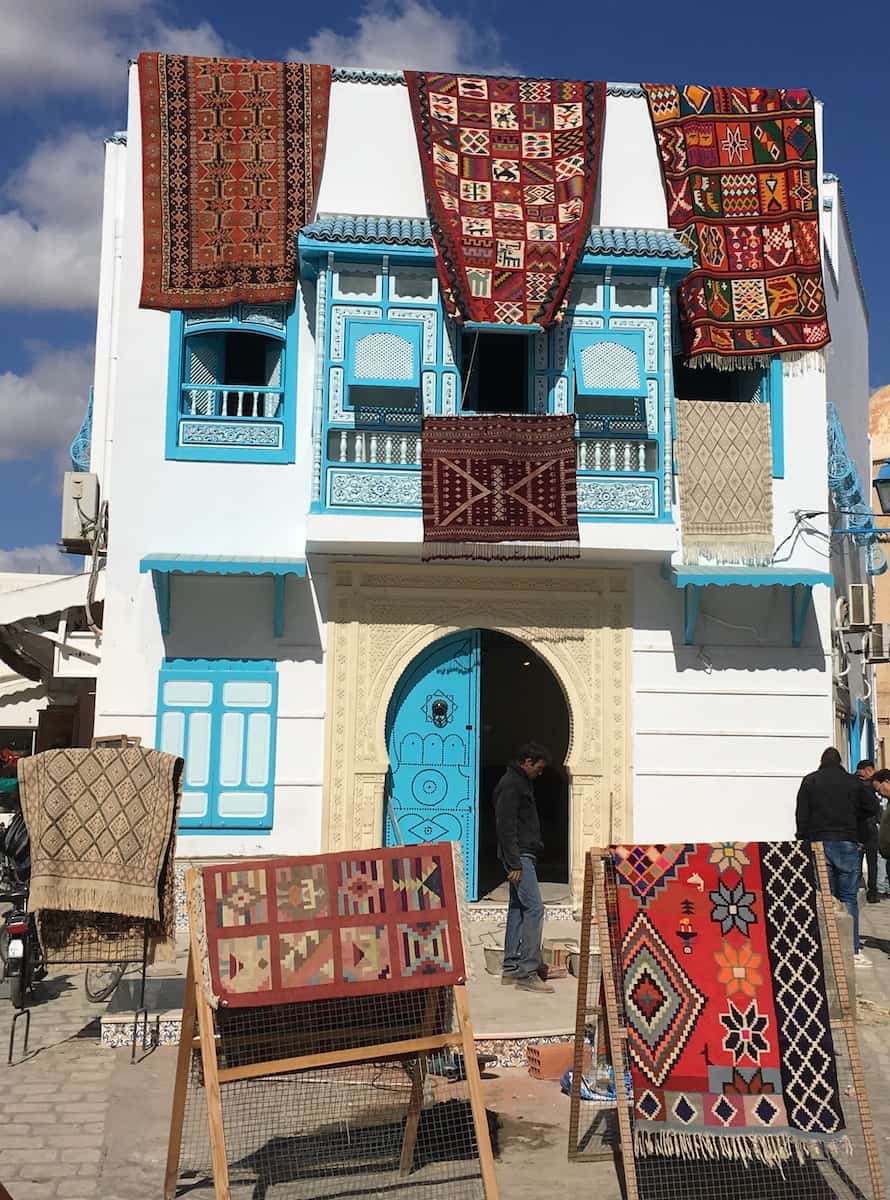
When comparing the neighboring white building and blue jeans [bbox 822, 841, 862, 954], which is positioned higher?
the neighboring white building

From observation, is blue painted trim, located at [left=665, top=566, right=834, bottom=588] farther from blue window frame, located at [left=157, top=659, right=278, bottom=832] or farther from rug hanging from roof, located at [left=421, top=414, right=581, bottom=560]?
blue window frame, located at [left=157, top=659, right=278, bottom=832]

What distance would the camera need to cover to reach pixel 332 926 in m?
4.72

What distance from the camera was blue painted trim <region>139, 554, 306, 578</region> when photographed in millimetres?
10422

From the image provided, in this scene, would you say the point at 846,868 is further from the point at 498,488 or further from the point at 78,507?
the point at 78,507

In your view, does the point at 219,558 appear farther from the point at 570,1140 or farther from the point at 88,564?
the point at 570,1140

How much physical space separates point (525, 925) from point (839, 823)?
2519 millimetres

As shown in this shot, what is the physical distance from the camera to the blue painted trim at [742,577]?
10.8m

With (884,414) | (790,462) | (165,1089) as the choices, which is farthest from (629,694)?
(884,414)

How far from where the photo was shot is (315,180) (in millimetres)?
11234

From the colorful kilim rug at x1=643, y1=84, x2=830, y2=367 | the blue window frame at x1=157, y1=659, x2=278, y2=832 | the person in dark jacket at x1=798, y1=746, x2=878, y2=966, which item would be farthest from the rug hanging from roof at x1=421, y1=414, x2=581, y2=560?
the person in dark jacket at x1=798, y1=746, x2=878, y2=966

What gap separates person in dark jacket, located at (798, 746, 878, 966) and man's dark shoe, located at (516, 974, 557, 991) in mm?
2291

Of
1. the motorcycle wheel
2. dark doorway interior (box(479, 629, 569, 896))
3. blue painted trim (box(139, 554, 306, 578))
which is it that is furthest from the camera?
dark doorway interior (box(479, 629, 569, 896))

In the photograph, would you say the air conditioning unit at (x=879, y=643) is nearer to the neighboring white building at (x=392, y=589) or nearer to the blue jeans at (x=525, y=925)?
the neighboring white building at (x=392, y=589)

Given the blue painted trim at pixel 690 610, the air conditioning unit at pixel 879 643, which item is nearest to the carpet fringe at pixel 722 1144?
the blue painted trim at pixel 690 610
